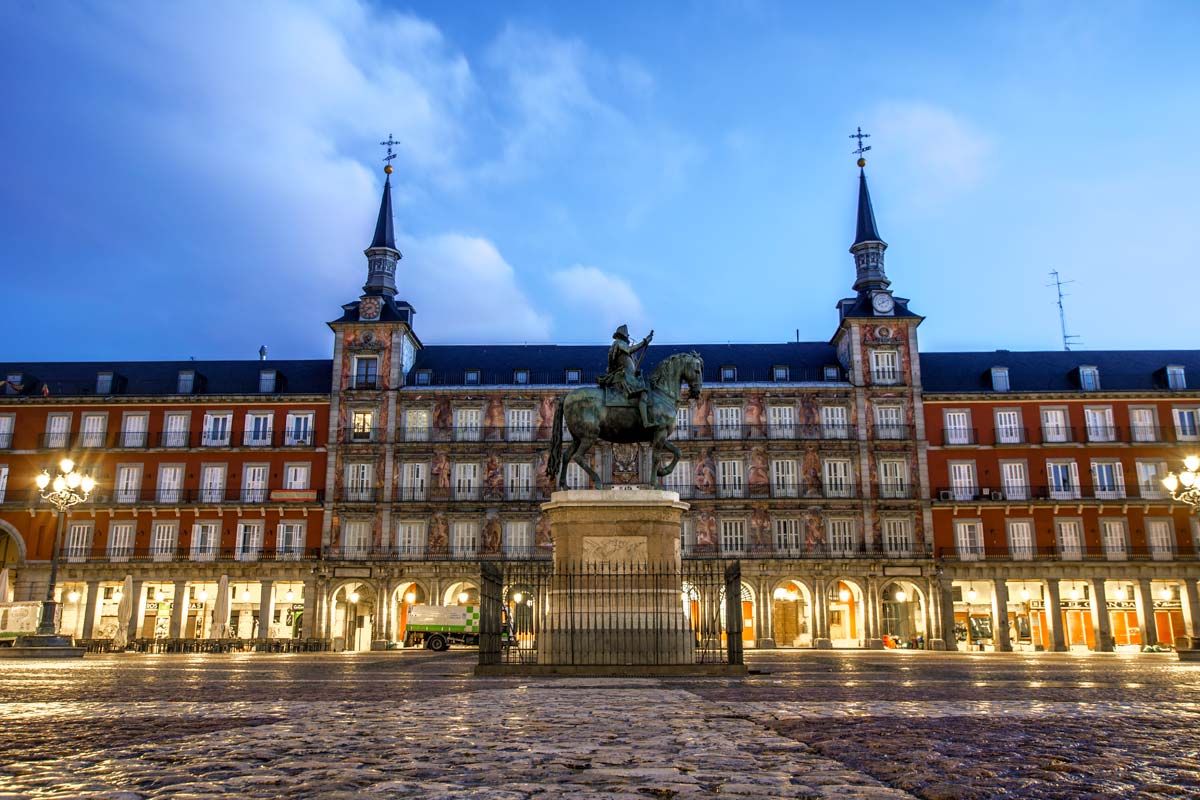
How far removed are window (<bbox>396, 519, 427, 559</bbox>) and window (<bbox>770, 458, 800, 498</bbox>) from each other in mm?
17260

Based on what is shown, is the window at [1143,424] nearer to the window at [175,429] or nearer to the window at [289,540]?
the window at [289,540]

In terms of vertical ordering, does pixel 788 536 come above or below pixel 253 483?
below

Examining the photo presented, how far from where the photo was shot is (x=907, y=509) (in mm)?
45688

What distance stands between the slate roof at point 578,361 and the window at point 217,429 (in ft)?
30.7

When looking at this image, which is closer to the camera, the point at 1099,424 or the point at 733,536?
the point at 733,536

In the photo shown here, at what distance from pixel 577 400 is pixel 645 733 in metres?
10.4

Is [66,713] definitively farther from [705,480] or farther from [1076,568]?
[1076,568]

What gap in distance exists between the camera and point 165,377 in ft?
167

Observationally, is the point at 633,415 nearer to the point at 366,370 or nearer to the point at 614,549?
the point at 614,549

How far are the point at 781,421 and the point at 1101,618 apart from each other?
17.2m

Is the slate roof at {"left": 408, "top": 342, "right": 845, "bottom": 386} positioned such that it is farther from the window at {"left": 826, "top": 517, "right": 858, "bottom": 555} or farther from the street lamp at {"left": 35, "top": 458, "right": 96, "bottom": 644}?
the street lamp at {"left": 35, "top": 458, "right": 96, "bottom": 644}

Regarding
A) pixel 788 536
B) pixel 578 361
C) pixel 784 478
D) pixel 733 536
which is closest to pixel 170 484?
pixel 578 361

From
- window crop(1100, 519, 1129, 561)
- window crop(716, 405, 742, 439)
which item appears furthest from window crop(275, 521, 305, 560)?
window crop(1100, 519, 1129, 561)

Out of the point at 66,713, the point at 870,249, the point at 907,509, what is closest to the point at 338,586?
the point at 907,509
